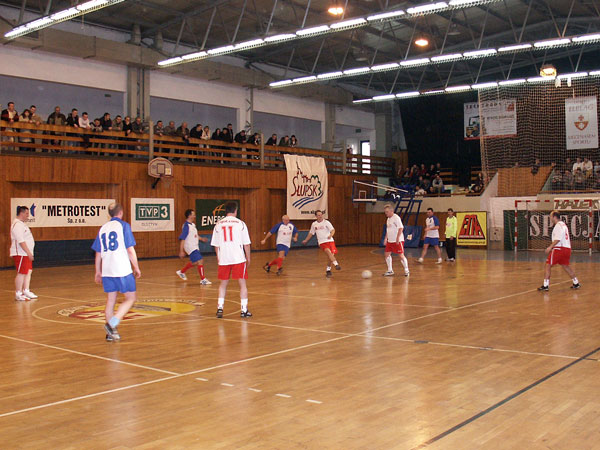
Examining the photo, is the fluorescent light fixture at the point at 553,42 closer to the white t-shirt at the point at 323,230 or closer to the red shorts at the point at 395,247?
the red shorts at the point at 395,247

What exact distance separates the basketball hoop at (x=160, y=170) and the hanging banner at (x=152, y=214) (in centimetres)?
69

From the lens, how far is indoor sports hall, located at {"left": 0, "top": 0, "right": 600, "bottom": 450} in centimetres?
558

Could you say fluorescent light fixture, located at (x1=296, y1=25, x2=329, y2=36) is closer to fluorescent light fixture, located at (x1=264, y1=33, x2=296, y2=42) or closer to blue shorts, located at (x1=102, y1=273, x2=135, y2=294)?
fluorescent light fixture, located at (x1=264, y1=33, x2=296, y2=42)

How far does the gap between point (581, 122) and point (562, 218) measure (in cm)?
508

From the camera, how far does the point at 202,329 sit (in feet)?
30.9

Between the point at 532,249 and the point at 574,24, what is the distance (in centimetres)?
1015

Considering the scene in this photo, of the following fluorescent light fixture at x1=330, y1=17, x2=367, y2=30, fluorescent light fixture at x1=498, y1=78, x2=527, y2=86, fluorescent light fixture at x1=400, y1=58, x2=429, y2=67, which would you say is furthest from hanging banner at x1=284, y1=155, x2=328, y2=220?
fluorescent light fixture at x1=330, y1=17, x2=367, y2=30

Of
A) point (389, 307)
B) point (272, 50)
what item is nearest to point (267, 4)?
point (272, 50)

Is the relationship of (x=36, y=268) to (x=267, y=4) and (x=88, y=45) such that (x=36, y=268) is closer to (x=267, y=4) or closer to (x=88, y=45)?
(x=88, y=45)

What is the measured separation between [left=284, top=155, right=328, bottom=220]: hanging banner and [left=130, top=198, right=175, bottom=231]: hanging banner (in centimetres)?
655

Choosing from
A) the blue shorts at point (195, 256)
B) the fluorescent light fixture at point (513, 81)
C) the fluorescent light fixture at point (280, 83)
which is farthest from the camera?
the fluorescent light fixture at point (280, 83)

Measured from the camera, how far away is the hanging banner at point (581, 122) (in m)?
28.6

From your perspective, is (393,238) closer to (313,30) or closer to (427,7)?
(427,7)

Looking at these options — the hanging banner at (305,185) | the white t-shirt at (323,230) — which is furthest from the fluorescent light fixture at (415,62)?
the white t-shirt at (323,230)
